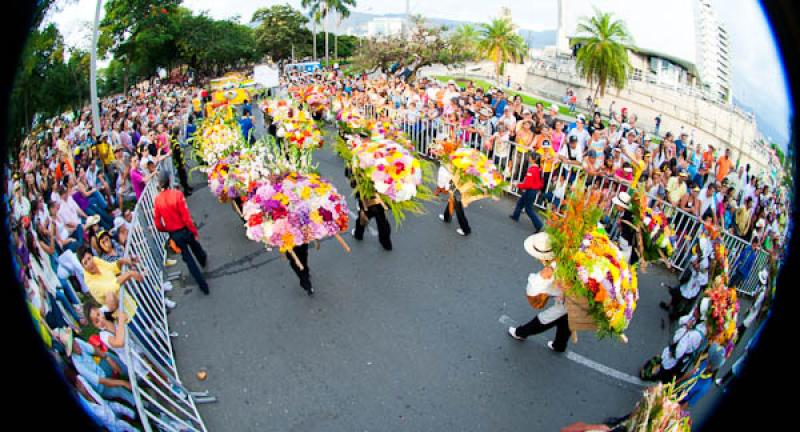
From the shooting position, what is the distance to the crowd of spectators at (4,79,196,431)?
2.39 m

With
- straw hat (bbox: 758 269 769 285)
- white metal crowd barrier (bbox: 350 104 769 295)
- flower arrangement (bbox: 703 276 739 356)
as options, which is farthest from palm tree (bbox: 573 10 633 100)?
straw hat (bbox: 758 269 769 285)

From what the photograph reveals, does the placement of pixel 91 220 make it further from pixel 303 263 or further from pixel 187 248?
pixel 303 263

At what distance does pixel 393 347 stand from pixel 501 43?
762 inches

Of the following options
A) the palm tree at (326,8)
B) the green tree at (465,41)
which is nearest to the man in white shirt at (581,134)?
the palm tree at (326,8)

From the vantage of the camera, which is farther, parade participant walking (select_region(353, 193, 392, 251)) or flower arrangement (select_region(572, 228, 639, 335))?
parade participant walking (select_region(353, 193, 392, 251))

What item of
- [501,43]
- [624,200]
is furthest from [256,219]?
[501,43]

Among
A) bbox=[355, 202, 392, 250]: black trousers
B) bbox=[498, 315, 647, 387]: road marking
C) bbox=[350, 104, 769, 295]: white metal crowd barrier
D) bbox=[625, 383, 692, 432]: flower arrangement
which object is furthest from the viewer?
bbox=[355, 202, 392, 250]: black trousers

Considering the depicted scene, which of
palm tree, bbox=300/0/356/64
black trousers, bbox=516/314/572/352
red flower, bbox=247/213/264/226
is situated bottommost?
black trousers, bbox=516/314/572/352

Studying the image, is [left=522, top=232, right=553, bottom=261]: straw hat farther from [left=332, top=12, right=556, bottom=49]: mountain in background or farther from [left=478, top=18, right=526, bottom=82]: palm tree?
[left=478, top=18, right=526, bottom=82]: palm tree

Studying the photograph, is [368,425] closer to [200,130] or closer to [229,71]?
[200,130]

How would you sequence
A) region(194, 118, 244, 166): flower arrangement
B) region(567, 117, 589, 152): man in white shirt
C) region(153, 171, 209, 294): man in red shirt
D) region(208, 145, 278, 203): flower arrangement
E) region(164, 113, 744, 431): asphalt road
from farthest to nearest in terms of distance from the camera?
region(567, 117, 589, 152): man in white shirt, region(194, 118, 244, 166): flower arrangement, region(208, 145, 278, 203): flower arrangement, region(153, 171, 209, 294): man in red shirt, region(164, 113, 744, 431): asphalt road

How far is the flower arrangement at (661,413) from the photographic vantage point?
Result: 2.48 m

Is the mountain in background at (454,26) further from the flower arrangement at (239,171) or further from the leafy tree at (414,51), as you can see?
the flower arrangement at (239,171)

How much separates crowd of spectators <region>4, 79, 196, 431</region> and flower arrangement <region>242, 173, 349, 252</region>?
1468 mm
